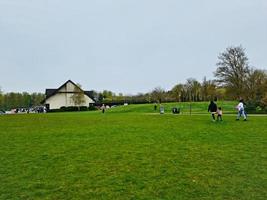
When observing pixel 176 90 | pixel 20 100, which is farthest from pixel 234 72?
pixel 20 100

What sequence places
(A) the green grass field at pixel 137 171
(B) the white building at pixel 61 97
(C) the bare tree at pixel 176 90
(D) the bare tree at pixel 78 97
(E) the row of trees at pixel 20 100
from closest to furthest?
(A) the green grass field at pixel 137 171 → (D) the bare tree at pixel 78 97 → (B) the white building at pixel 61 97 → (C) the bare tree at pixel 176 90 → (E) the row of trees at pixel 20 100

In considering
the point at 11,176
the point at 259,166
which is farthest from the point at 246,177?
the point at 11,176

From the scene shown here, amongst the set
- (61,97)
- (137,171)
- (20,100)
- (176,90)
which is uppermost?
(176,90)

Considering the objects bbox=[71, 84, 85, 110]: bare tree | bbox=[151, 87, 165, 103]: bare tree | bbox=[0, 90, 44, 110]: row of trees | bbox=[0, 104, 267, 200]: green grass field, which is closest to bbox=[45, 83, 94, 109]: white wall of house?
bbox=[71, 84, 85, 110]: bare tree

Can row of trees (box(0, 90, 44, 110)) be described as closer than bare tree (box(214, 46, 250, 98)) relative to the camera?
No

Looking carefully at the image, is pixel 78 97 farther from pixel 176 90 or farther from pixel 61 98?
pixel 176 90

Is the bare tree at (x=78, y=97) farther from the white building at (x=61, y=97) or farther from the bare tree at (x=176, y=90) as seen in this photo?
the bare tree at (x=176, y=90)

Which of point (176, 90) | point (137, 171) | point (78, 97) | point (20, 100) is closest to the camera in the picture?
point (137, 171)

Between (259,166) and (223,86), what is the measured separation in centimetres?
4692

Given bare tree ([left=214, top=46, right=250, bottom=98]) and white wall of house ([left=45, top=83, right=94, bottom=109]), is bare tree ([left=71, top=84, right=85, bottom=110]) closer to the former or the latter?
white wall of house ([left=45, top=83, right=94, bottom=109])

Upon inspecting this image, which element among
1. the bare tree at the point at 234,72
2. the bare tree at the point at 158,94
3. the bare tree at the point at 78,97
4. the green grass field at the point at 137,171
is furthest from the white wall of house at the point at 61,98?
the green grass field at the point at 137,171

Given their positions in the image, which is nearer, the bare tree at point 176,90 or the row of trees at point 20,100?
the bare tree at point 176,90

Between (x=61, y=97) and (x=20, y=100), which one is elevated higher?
(x=20, y=100)

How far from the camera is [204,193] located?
6.38 m
